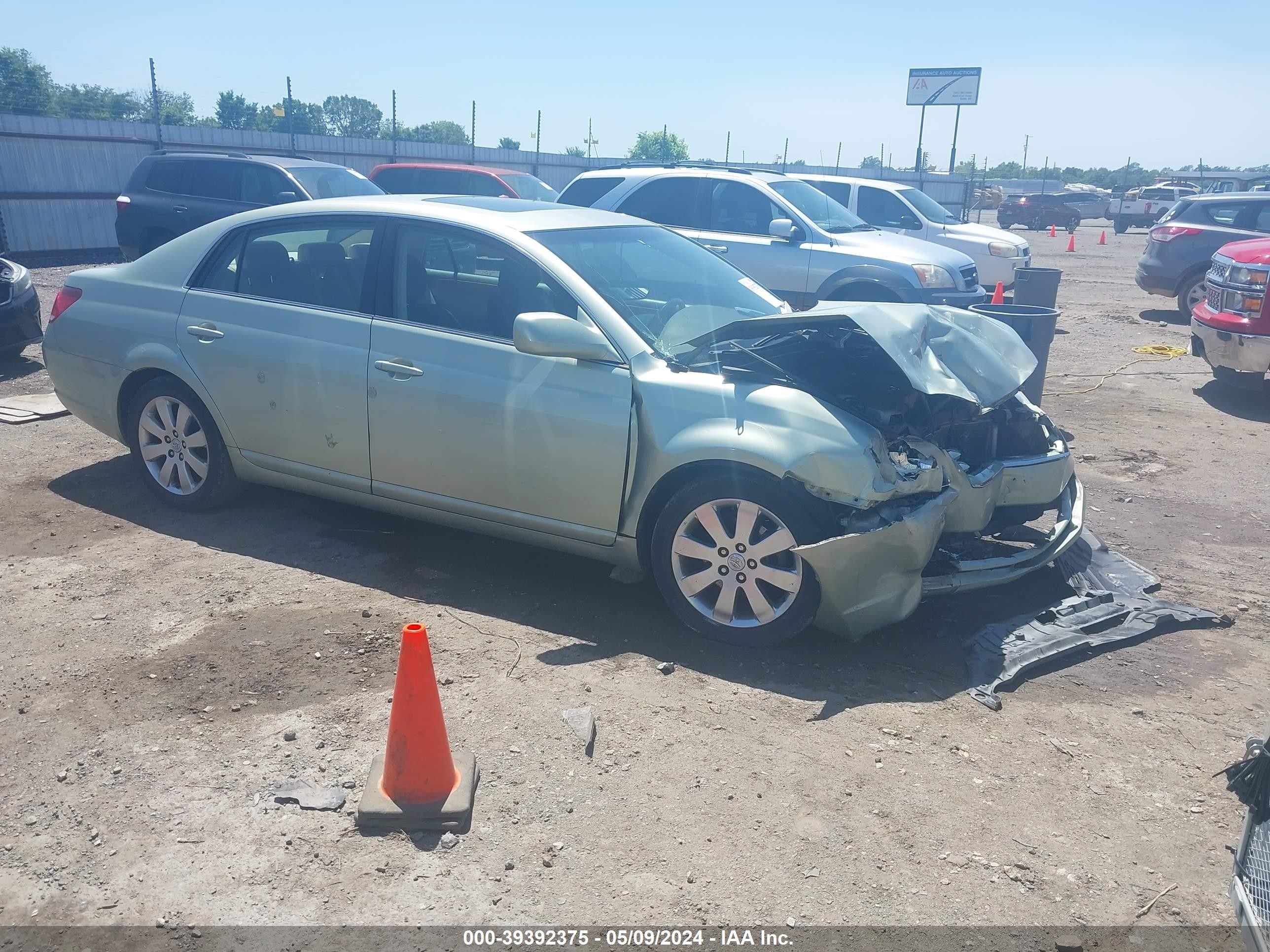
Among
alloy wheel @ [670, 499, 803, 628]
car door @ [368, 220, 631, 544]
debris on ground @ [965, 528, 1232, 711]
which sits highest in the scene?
car door @ [368, 220, 631, 544]

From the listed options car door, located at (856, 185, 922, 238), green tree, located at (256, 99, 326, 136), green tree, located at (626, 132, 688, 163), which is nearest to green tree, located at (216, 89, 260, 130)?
green tree, located at (256, 99, 326, 136)

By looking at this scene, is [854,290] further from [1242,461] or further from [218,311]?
[218,311]

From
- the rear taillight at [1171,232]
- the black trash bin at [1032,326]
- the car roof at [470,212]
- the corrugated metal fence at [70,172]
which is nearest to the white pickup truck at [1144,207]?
the corrugated metal fence at [70,172]

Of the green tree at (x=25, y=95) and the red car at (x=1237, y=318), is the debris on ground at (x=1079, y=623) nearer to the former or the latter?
the red car at (x=1237, y=318)

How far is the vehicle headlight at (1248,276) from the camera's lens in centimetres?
871

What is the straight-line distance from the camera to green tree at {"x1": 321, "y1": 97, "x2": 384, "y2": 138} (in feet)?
252

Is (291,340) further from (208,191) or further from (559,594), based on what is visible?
(208,191)

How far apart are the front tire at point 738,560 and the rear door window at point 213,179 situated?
11.6 meters

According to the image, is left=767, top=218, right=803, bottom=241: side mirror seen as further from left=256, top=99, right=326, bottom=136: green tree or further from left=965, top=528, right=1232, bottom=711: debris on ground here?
left=256, top=99, right=326, bottom=136: green tree

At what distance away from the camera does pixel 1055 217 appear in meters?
38.7

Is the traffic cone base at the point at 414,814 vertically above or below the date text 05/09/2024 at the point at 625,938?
above

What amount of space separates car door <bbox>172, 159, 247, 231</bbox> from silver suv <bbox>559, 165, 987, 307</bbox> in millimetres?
5220

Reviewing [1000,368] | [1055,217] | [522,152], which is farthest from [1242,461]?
[1055,217]

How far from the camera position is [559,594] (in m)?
4.78
